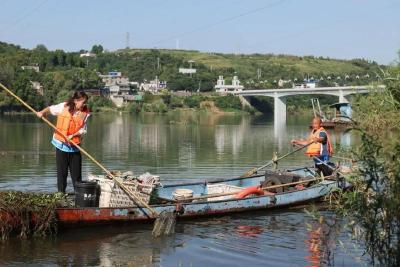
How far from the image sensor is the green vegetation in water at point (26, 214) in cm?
1046

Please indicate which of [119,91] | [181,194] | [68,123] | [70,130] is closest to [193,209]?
[181,194]

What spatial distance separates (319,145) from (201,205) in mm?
4554

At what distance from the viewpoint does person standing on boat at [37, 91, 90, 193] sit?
11938 millimetres

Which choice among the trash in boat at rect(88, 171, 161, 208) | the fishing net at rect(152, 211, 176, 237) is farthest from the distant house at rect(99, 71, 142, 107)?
the fishing net at rect(152, 211, 176, 237)

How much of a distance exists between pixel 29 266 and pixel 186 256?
255cm

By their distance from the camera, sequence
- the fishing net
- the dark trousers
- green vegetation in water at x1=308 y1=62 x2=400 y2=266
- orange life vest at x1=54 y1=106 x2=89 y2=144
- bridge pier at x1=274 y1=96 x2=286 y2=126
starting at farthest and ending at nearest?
bridge pier at x1=274 y1=96 x2=286 y2=126
the dark trousers
orange life vest at x1=54 y1=106 x2=89 y2=144
the fishing net
green vegetation in water at x1=308 y1=62 x2=400 y2=266

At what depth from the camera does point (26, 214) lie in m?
10.6

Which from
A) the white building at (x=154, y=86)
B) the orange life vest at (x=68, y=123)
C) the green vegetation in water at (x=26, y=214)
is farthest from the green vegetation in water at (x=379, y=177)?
the white building at (x=154, y=86)

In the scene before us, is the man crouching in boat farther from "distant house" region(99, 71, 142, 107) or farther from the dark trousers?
"distant house" region(99, 71, 142, 107)

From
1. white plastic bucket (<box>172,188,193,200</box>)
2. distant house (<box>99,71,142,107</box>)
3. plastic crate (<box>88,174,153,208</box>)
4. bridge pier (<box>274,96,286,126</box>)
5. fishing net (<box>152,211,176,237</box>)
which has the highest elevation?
distant house (<box>99,71,142,107</box>)

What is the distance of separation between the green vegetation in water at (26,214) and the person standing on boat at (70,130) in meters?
1.14

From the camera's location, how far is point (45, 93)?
352ft

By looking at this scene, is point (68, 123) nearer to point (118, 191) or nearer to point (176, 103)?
point (118, 191)

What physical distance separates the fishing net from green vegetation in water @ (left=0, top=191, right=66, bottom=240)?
1822mm
